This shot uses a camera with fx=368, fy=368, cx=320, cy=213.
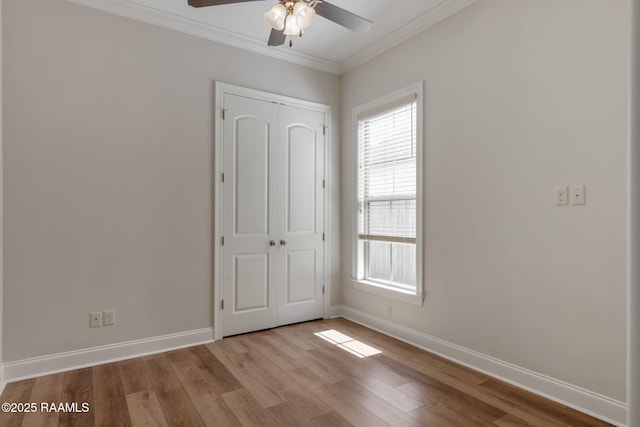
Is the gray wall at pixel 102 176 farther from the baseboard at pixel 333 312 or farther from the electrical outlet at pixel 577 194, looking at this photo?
the electrical outlet at pixel 577 194

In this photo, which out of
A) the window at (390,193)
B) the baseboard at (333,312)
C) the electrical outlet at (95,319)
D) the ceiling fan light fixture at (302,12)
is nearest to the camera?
the ceiling fan light fixture at (302,12)

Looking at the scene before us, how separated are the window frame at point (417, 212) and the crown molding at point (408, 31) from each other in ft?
1.60

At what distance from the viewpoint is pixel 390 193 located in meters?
3.74

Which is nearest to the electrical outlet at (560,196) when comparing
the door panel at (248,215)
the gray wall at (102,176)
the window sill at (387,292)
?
the window sill at (387,292)

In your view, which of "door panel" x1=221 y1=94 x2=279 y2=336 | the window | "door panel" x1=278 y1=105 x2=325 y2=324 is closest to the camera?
the window

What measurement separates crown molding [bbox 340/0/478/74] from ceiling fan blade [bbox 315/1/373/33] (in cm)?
97

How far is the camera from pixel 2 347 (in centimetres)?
265

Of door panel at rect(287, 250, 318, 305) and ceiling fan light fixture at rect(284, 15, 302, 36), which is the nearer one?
ceiling fan light fixture at rect(284, 15, 302, 36)

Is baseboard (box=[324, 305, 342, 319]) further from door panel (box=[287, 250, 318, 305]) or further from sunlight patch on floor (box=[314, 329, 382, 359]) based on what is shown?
sunlight patch on floor (box=[314, 329, 382, 359])

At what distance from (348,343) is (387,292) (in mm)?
639

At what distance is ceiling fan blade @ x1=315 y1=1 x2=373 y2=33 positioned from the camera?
2.33 metres

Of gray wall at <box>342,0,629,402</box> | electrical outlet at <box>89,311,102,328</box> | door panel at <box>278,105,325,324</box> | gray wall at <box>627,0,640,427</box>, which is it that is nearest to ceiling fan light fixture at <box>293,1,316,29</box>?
gray wall at <box>342,0,629,402</box>

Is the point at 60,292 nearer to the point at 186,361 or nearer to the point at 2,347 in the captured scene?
the point at 2,347

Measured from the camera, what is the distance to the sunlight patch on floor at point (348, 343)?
10.6 feet
